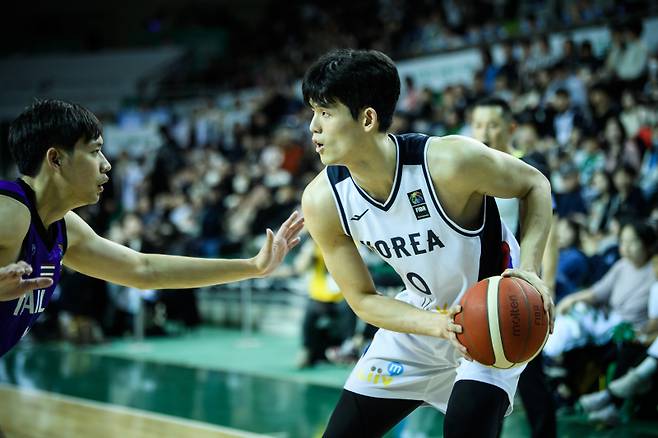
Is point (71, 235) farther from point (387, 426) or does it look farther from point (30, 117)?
point (387, 426)

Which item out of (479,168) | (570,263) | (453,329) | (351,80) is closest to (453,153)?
(479,168)

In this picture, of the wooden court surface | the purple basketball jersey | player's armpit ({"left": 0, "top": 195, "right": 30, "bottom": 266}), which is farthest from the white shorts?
the wooden court surface

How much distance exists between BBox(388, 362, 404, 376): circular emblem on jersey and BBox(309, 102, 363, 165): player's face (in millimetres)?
768

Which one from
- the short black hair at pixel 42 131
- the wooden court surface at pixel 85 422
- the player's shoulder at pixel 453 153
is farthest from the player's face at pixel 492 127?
the wooden court surface at pixel 85 422

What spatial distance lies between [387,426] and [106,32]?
23.9 meters

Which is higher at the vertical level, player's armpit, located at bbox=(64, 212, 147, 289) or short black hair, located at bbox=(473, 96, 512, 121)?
short black hair, located at bbox=(473, 96, 512, 121)

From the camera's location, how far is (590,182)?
8.98m

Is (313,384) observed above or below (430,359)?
below

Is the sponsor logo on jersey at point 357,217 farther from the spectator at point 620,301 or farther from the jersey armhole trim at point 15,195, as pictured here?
the spectator at point 620,301

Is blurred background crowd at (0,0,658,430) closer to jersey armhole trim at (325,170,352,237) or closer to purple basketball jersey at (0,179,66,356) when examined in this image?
jersey armhole trim at (325,170,352,237)

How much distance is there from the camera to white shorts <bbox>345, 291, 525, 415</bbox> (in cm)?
312

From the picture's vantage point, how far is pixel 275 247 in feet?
11.6

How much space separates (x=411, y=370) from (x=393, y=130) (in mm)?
6980

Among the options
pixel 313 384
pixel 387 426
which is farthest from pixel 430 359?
pixel 313 384
